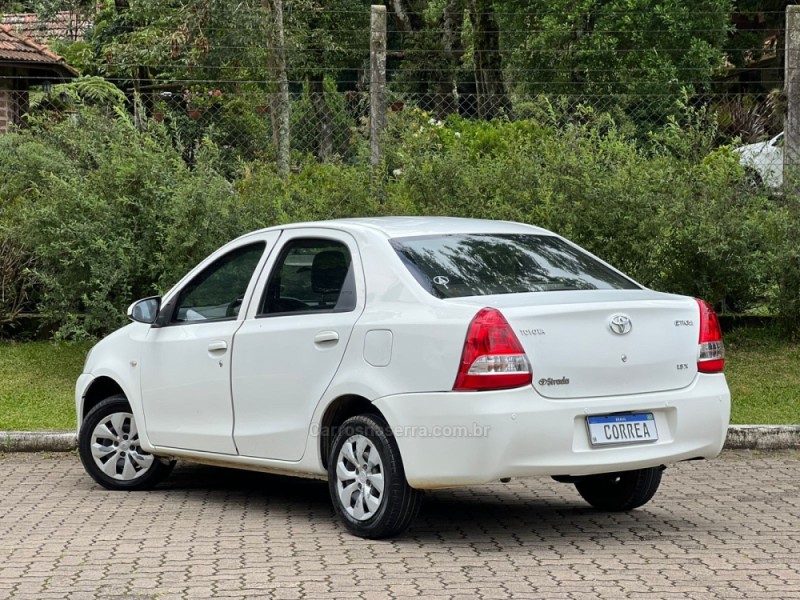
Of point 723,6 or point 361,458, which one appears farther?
point 723,6

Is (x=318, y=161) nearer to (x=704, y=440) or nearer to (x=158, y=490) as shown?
(x=158, y=490)

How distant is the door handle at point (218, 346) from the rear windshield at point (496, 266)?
126 centimetres

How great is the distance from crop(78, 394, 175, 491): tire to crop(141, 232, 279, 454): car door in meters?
0.35

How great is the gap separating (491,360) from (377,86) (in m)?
7.38

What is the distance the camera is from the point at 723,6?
3319 centimetres

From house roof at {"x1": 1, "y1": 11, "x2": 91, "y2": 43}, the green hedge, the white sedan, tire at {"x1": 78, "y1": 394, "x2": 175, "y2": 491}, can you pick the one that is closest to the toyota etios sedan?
tire at {"x1": 78, "y1": 394, "x2": 175, "y2": 491}

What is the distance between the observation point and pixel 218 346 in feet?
26.8

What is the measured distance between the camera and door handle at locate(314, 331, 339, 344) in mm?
7408

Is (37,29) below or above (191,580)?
above

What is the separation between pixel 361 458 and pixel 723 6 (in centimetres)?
2824

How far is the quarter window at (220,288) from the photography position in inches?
328

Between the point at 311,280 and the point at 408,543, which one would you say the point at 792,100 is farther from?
the point at 408,543

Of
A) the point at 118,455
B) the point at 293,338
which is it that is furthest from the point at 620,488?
the point at 118,455

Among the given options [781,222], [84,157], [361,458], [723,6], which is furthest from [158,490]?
[723,6]
